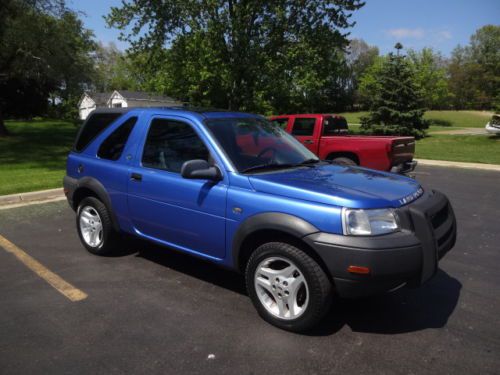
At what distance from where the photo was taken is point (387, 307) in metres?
3.85

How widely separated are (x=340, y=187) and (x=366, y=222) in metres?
0.43

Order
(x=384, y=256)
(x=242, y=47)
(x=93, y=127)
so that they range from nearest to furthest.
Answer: (x=384, y=256)
(x=93, y=127)
(x=242, y=47)

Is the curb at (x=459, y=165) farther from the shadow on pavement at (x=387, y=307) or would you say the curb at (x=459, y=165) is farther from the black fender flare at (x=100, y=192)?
the black fender flare at (x=100, y=192)

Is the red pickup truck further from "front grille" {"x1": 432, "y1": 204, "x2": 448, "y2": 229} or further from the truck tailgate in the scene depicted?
"front grille" {"x1": 432, "y1": 204, "x2": 448, "y2": 229}

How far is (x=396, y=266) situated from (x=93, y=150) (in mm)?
3675

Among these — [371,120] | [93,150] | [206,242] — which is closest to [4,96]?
[371,120]

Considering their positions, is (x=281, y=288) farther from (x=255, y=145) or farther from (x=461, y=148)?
(x=461, y=148)

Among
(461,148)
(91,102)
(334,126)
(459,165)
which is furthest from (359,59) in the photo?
(334,126)

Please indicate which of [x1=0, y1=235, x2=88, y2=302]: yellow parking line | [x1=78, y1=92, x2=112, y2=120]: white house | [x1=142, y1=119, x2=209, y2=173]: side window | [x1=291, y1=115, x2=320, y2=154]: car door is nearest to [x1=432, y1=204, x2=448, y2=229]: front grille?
[x1=142, y1=119, x2=209, y2=173]: side window

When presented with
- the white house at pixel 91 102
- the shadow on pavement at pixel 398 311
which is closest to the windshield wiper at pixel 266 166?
the shadow on pavement at pixel 398 311

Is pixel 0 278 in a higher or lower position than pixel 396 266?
lower

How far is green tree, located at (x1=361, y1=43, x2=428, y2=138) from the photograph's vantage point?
24844mm

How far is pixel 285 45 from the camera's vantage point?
19.3 meters

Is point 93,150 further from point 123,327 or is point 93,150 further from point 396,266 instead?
point 396,266
